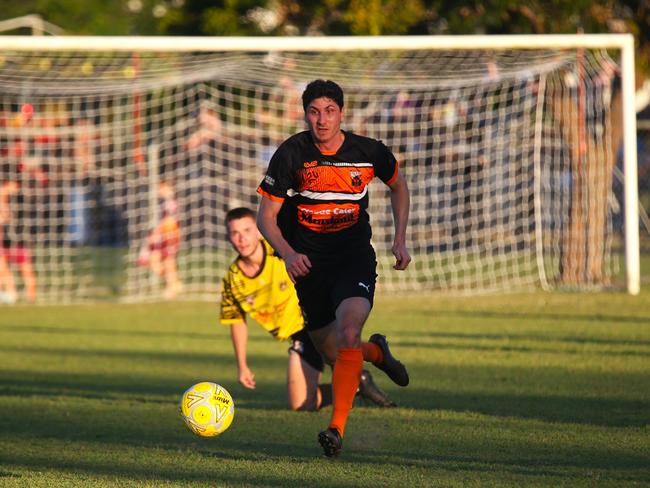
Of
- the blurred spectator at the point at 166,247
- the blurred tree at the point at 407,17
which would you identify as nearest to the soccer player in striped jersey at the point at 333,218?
the blurred spectator at the point at 166,247

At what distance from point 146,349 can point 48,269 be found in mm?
9059

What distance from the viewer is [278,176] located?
6.57 metres

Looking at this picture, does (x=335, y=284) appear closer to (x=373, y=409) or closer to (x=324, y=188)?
(x=324, y=188)

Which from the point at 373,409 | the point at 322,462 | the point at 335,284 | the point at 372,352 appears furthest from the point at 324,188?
the point at 373,409

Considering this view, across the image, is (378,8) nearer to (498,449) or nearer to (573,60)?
(573,60)

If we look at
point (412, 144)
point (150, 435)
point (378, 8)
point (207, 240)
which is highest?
point (378, 8)

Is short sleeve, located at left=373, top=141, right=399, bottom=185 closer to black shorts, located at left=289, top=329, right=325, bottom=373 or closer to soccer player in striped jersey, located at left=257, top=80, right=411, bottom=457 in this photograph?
soccer player in striped jersey, located at left=257, top=80, right=411, bottom=457

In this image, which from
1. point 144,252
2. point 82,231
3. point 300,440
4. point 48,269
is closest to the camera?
point 300,440

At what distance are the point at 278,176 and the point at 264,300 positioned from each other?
1.80 metres

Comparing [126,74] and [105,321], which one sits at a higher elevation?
[126,74]

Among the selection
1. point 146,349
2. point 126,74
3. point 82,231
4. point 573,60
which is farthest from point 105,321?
point 82,231

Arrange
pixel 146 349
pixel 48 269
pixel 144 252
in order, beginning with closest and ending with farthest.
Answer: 1. pixel 146 349
2. pixel 144 252
3. pixel 48 269

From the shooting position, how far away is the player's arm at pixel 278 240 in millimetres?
6215

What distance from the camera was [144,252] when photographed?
1828 centimetres
